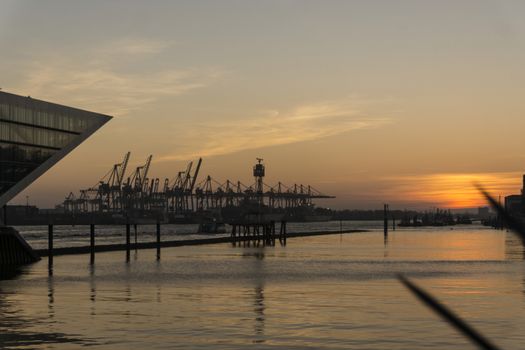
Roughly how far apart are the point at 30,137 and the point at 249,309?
4820 centimetres

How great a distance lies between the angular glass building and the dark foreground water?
49.3ft

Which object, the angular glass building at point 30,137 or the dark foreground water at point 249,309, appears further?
the angular glass building at point 30,137

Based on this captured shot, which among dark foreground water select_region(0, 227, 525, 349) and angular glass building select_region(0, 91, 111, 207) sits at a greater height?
angular glass building select_region(0, 91, 111, 207)

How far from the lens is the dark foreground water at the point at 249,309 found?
1087 inches

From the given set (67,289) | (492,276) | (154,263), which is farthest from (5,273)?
(492,276)

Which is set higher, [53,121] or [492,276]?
[53,121]

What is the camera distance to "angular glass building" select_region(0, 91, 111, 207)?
77.4 m

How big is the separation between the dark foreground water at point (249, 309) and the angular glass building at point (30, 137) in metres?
15.0

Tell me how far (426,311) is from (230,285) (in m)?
19.1

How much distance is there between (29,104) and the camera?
262ft

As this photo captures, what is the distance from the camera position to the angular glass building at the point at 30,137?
77.4 m

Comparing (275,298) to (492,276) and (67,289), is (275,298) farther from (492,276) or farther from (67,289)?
(492,276)

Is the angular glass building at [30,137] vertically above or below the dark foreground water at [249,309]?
above

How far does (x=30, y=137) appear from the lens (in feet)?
263
